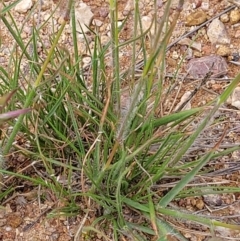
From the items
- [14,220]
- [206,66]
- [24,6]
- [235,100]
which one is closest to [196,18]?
[206,66]

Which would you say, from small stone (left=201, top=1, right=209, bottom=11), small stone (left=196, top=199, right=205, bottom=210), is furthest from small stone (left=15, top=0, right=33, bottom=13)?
small stone (left=196, top=199, right=205, bottom=210)

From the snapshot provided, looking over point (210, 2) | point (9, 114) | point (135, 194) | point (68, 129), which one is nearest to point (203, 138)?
point (135, 194)

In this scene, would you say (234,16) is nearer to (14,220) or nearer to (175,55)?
(175,55)

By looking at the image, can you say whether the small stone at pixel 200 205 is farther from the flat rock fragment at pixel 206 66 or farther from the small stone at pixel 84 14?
the small stone at pixel 84 14

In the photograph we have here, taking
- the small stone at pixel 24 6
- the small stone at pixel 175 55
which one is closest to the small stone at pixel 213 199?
the small stone at pixel 175 55

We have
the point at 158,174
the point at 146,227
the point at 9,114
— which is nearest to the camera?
the point at 9,114

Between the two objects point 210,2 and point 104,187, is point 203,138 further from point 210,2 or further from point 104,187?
point 210,2

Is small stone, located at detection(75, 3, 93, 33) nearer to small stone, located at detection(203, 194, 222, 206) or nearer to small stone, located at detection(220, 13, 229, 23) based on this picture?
small stone, located at detection(220, 13, 229, 23)
